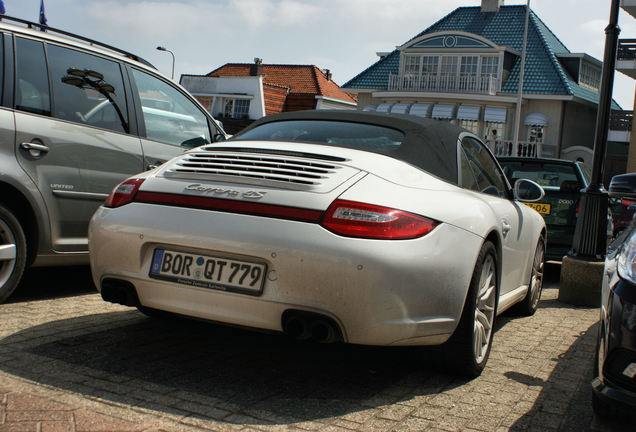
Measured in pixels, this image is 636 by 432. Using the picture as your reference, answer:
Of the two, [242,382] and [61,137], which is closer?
[242,382]

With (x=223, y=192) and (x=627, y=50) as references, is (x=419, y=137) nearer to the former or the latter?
(x=223, y=192)

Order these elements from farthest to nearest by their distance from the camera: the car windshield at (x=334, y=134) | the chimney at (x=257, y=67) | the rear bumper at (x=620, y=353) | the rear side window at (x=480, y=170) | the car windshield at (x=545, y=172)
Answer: the chimney at (x=257, y=67)
the car windshield at (x=545, y=172)
the rear side window at (x=480, y=170)
the car windshield at (x=334, y=134)
the rear bumper at (x=620, y=353)

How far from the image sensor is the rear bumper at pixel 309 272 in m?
3.25

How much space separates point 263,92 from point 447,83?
46.6 feet

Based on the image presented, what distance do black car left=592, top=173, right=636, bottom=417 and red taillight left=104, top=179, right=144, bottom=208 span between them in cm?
236

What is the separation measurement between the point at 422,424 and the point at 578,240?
16.2 ft

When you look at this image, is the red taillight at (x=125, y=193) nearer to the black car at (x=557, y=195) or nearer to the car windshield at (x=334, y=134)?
A: the car windshield at (x=334, y=134)

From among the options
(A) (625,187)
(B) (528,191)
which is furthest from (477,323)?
(B) (528,191)

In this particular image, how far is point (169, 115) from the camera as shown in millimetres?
6348

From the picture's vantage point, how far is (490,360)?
4.54 metres

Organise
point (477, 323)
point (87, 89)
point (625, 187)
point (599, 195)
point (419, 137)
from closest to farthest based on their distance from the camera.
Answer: point (625, 187) → point (477, 323) → point (419, 137) → point (87, 89) → point (599, 195)

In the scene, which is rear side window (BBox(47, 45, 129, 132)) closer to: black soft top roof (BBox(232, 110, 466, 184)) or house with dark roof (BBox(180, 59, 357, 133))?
black soft top roof (BBox(232, 110, 466, 184))

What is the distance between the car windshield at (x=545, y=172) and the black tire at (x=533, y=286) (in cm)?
318

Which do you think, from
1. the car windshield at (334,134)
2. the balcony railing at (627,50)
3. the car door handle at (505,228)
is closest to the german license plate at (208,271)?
the car windshield at (334,134)
